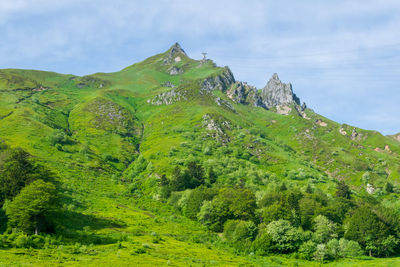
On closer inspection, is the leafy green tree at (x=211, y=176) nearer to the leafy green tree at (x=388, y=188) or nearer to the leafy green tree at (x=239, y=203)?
the leafy green tree at (x=239, y=203)

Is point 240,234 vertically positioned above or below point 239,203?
below

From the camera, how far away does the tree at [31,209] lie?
5262 cm

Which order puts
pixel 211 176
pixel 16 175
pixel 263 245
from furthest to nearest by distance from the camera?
pixel 211 176
pixel 263 245
pixel 16 175

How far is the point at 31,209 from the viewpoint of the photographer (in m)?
52.7

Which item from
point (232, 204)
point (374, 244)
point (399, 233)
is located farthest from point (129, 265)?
point (399, 233)

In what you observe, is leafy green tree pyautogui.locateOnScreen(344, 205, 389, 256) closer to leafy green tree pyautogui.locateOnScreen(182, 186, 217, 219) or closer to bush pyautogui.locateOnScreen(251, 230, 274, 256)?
bush pyautogui.locateOnScreen(251, 230, 274, 256)

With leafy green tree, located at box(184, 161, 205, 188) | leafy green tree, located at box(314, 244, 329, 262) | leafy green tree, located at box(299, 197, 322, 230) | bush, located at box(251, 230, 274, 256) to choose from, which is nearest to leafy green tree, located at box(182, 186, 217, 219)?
leafy green tree, located at box(184, 161, 205, 188)

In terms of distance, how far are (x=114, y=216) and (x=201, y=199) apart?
3356 centimetres

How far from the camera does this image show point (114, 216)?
82250 millimetres

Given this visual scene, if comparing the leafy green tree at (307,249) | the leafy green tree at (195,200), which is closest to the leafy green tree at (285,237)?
the leafy green tree at (307,249)

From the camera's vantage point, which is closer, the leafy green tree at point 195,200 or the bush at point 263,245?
the bush at point 263,245

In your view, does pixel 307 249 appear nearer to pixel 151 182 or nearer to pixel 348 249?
pixel 348 249

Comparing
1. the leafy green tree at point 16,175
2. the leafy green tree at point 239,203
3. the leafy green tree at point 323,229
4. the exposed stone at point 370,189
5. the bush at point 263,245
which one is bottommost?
the bush at point 263,245

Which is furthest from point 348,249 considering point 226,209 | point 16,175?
point 16,175
